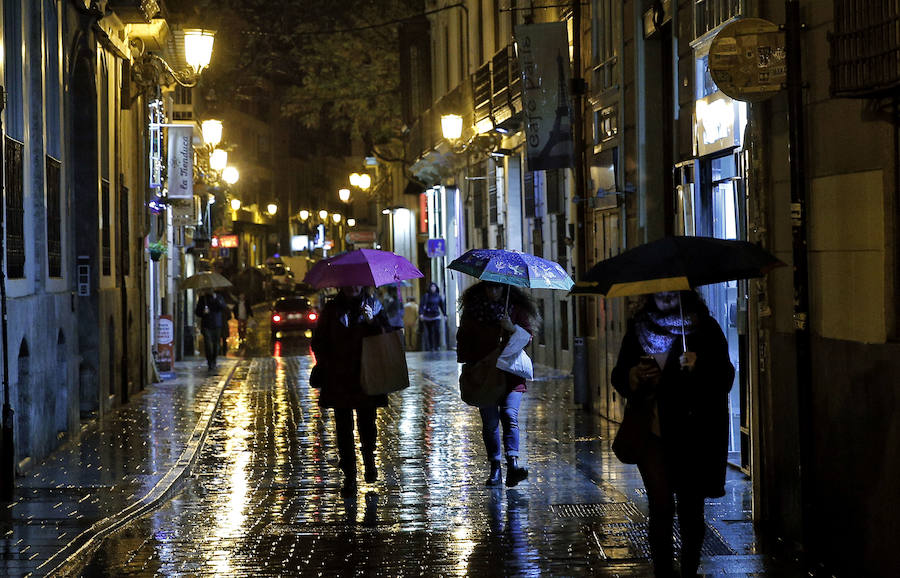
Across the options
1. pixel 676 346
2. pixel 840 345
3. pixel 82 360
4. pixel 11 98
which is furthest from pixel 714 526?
pixel 82 360

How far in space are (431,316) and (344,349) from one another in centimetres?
2147

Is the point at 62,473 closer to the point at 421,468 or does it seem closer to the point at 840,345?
the point at 421,468

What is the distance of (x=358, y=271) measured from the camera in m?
11.2

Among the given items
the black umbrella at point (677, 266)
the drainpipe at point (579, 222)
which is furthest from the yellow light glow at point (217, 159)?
the black umbrella at point (677, 266)

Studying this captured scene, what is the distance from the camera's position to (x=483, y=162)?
1293 inches

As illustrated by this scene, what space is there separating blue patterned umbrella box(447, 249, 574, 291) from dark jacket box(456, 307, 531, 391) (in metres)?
0.31

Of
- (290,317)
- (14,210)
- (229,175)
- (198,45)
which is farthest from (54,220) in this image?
(229,175)

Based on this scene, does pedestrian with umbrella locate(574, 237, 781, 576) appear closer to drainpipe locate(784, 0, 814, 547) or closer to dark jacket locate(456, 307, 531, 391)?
drainpipe locate(784, 0, 814, 547)

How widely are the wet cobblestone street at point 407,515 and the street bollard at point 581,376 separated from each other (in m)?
1.45

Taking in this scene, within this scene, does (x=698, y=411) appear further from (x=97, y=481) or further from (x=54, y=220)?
(x=54, y=220)

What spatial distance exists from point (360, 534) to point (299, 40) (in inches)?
1411

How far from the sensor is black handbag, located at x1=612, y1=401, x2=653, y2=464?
23.5ft

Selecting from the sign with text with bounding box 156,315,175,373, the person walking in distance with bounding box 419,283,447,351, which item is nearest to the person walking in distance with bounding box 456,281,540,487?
the sign with text with bounding box 156,315,175,373

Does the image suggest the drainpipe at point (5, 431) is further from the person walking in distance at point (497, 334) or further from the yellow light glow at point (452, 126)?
the yellow light glow at point (452, 126)
